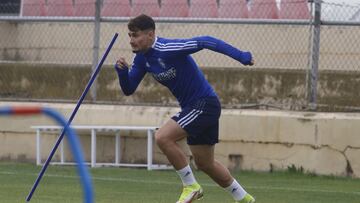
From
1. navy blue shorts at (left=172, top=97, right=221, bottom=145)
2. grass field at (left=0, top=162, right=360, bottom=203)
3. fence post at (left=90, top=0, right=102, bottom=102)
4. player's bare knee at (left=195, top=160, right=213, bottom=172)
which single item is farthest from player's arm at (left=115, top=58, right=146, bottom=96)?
fence post at (left=90, top=0, right=102, bottom=102)

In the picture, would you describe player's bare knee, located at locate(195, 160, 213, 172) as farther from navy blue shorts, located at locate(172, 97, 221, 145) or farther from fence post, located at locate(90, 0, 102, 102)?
Answer: fence post, located at locate(90, 0, 102, 102)

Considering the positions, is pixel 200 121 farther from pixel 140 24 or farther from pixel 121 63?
pixel 140 24

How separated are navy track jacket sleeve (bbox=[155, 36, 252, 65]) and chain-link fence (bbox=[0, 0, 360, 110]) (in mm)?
4489

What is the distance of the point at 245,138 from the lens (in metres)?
14.7

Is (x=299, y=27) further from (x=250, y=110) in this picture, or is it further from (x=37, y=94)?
(x=37, y=94)

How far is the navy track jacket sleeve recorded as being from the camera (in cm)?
1009

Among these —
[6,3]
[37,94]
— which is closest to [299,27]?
[37,94]

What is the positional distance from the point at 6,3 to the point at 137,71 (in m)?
9.57

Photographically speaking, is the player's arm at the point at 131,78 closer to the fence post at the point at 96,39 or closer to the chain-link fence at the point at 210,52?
the chain-link fence at the point at 210,52

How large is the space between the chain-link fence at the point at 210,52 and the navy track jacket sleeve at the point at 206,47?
4.49 metres

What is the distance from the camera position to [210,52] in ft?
54.5

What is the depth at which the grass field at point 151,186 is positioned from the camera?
11.7 metres

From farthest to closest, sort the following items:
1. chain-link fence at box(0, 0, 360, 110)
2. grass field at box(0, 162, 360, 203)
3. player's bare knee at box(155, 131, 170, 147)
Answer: chain-link fence at box(0, 0, 360, 110)
grass field at box(0, 162, 360, 203)
player's bare knee at box(155, 131, 170, 147)

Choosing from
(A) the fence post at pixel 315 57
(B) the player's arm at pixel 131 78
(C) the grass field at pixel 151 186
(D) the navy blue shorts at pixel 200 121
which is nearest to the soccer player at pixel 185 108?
(D) the navy blue shorts at pixel 200 121
